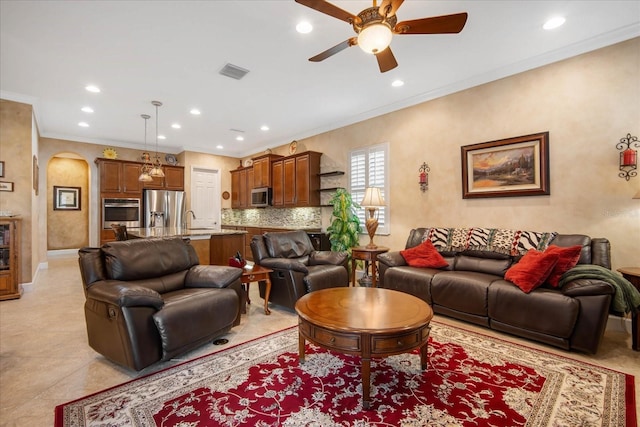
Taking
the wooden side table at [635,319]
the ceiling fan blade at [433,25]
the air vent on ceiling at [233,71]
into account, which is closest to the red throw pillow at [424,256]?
the wooden side table at [635,319]

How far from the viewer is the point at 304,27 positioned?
2.97m

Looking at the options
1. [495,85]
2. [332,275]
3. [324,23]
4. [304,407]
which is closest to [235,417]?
[304,407]

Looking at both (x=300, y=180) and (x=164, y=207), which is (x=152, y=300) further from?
(x=164, y=207)

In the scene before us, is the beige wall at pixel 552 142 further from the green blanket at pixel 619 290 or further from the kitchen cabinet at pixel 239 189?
the kitchen cabinet at pixel 239 189

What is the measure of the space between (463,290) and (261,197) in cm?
538

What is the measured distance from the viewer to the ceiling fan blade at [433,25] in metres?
2.05

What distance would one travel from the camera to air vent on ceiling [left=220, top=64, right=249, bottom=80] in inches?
149

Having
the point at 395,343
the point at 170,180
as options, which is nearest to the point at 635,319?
the point at 395,343

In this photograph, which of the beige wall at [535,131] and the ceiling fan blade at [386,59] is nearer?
the ceiling fan blade at [386,59]

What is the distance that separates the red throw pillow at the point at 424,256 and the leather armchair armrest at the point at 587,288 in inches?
52.9

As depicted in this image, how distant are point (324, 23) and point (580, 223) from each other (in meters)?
3.51

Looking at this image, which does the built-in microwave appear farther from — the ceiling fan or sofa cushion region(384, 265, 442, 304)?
the ceiling fan

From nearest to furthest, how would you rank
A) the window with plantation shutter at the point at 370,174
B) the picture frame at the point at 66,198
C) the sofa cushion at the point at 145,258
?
the sofa cushion at the point at 145,258
the window with plantation shutter at the point at 370,174
the picture frame at the point at 66,198

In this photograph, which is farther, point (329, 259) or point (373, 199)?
point (373, 199)
